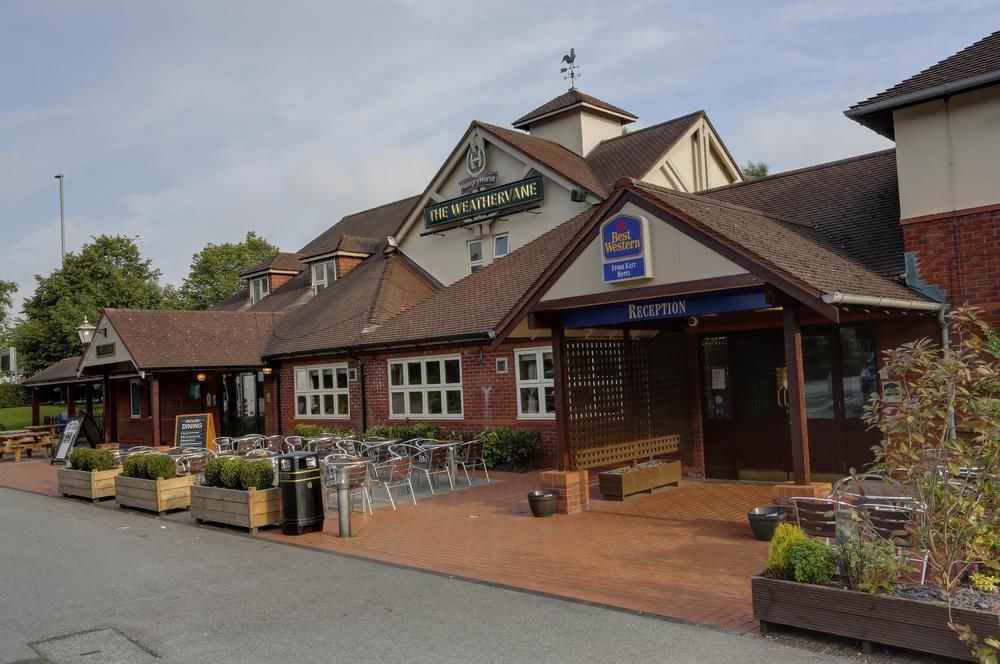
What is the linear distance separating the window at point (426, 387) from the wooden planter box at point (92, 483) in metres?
6.15

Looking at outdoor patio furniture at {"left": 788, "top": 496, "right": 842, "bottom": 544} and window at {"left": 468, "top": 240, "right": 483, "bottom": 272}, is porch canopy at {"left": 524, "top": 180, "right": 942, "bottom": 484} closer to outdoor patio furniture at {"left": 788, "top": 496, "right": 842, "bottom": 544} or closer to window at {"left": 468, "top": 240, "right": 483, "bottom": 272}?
outdoor patio furniture at {"left": 788, "top": 496, "right": 842, "bottom": 544}

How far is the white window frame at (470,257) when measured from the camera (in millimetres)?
22000

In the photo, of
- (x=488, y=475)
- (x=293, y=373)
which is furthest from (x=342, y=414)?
(x=488, y=475)

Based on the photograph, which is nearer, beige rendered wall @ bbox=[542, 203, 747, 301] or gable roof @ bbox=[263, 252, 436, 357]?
beige rendered wall @ bbox=[542, 203, 747, 301]

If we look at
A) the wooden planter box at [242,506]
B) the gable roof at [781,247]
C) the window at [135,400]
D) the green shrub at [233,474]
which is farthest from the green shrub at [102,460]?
the window at [135,400]

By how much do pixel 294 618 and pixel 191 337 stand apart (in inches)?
731

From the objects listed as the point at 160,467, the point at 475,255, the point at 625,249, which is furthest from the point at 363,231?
the point at 625,249

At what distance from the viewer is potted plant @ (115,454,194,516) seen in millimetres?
13461

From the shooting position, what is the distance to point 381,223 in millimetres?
31219

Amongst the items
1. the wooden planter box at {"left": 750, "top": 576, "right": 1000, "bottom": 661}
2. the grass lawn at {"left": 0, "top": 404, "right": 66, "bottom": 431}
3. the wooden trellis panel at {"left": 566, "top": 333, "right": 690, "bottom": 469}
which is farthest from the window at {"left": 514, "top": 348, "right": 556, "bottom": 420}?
the grass lawn at {"left": 0, "top": 404, "right": 66, "bottom": 431}

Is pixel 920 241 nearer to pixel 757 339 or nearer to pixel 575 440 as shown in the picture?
pixel 757 339

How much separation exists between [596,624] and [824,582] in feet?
5.70

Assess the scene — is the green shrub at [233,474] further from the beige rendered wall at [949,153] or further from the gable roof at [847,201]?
the beige rendered wall at [949,153]

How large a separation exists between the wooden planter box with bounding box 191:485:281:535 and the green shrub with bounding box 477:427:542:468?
5.30 meters
